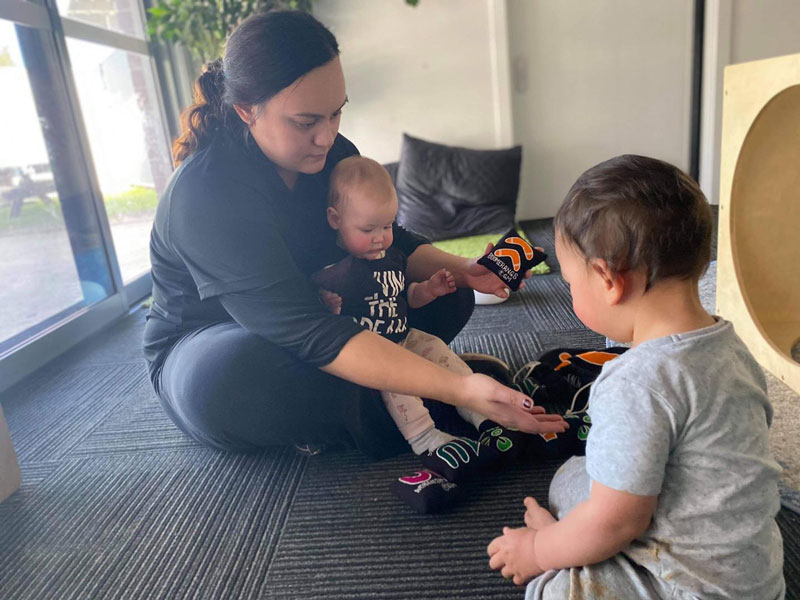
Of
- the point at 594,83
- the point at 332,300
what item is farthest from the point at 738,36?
the point at 332,300

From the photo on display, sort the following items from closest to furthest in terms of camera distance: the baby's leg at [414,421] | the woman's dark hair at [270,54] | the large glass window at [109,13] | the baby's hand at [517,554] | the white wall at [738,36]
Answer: the baby's hand at [517,554]
the woman's dark hair at [270,54]
the baby's leg at [414,421]
the large glass window at [109,13]
the white wall at [738,36]

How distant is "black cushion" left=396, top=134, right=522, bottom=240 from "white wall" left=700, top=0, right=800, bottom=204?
111 centimetres

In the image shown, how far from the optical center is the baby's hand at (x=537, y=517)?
80 cm

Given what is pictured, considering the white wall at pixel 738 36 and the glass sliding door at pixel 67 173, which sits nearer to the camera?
the glass sliding door at pixel 67 173

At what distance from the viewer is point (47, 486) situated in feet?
4.13

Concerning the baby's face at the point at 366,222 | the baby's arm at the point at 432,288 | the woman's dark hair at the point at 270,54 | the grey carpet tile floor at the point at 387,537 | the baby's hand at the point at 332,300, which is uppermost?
the woman's dark hair at the point at 270,54

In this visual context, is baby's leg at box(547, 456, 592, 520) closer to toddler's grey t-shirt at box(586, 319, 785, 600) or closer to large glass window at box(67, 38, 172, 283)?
toddler's grey t-shirt at box(586, 319, 785, 600)

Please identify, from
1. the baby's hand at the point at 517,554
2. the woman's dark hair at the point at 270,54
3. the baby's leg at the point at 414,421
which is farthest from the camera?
the baby's leg at the point at 414,421

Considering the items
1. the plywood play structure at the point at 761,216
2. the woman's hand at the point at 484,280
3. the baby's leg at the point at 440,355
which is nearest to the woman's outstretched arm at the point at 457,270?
the woman's hand at the point at 484,280

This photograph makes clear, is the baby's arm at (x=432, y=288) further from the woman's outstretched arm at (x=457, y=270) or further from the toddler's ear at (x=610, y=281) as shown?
the toddler's ear at (x=610, y=281)

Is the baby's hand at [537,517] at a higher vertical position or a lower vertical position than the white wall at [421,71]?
lower

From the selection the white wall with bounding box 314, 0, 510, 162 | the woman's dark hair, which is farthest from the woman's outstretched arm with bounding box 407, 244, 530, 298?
the white wall with bounding box 314, 0, 510, 162

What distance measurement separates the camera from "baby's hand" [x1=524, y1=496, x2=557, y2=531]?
799 millimetres

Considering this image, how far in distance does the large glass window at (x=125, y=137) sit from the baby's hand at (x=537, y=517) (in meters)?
2.39
